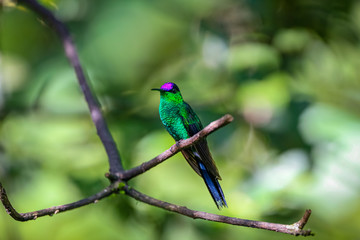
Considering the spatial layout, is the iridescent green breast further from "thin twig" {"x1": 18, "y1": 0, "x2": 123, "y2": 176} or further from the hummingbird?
"thin twig" {"x1": 18, "y1": 0, "x2": 123, "y2": 176}

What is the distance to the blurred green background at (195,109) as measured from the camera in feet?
8.82

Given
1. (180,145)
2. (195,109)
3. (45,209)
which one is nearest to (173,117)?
(180,145)

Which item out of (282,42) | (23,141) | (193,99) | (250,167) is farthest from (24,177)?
(282,42)

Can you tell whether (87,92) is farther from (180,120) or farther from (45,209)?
(45,209)

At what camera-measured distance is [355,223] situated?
2828 mm

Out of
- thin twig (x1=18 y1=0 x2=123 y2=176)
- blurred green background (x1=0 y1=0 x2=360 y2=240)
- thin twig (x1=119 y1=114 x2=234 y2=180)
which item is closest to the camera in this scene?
thin twig (x1=119 y1=114 x2=234 y2=180)

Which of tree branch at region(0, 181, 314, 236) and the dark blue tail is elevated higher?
the dark blue tail

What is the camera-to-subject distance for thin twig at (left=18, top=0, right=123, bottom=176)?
1818 mm

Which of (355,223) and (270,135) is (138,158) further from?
(355,223)

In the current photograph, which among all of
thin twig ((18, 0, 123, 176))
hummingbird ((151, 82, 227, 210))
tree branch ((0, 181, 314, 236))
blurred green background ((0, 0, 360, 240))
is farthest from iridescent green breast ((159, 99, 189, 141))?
blurred green background ((0, 0, 360, 240))

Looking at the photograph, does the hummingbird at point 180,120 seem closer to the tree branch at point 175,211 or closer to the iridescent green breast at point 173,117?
the iridescent green breast at point 173,117

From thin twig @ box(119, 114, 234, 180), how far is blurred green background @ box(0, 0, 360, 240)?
2.84 ft

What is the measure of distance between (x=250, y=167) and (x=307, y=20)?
107 centimetres

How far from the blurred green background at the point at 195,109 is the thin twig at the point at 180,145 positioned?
0.87 meters
